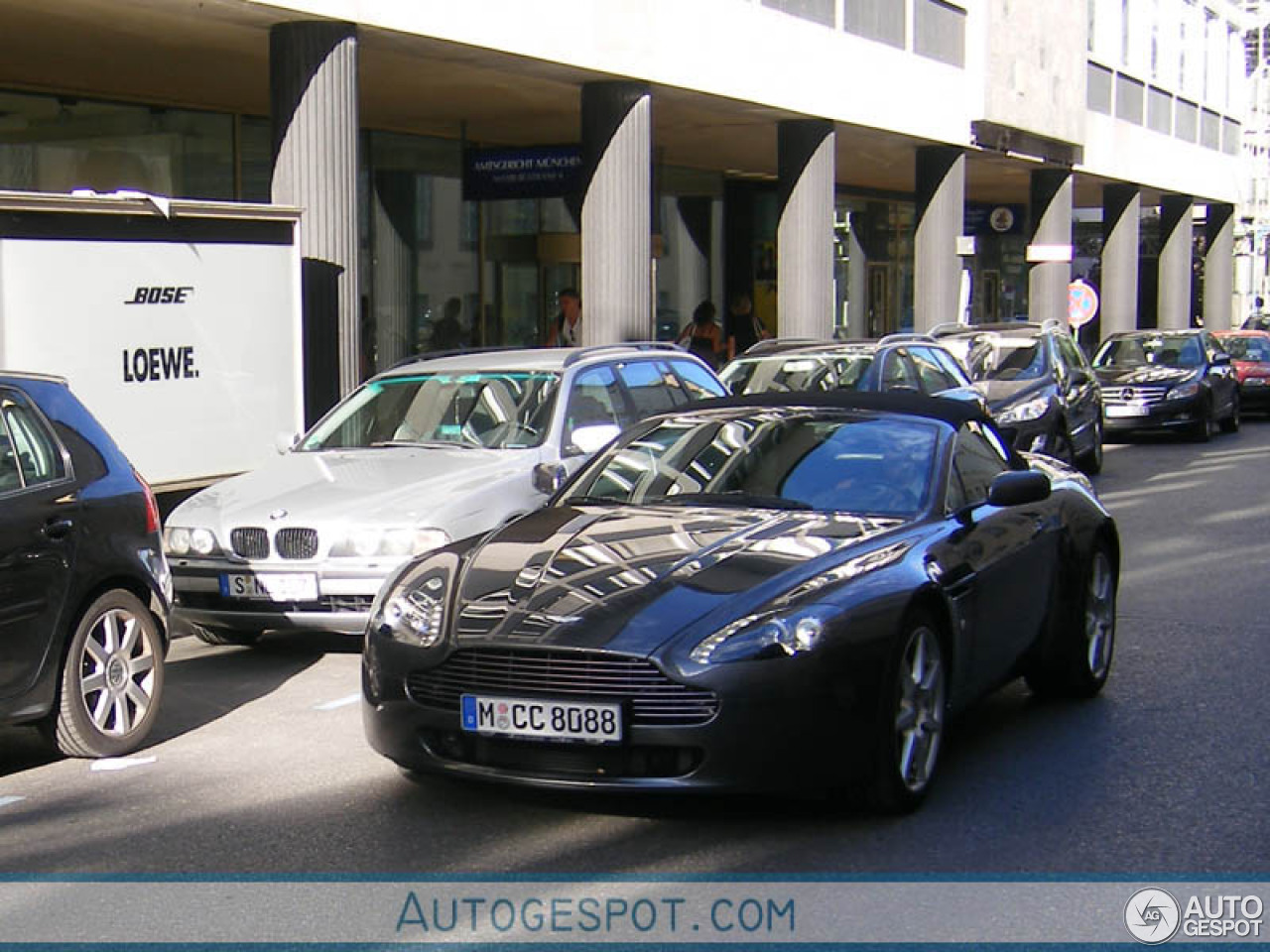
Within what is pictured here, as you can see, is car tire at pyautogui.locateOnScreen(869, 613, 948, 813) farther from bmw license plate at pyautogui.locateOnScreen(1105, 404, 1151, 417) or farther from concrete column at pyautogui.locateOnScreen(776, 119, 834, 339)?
bmw license plate at pyautogui.locateOnScreen(1105, 404, 1151, 417)

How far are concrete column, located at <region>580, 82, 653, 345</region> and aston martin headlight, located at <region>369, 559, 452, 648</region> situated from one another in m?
13.2

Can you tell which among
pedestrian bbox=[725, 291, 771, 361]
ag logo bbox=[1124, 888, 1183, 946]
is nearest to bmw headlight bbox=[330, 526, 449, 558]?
ag logo bbox=[1124, 888, 1183, 946]

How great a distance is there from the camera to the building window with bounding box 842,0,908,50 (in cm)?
2517

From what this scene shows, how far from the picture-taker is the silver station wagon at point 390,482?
9094mm

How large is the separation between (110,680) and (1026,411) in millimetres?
12438

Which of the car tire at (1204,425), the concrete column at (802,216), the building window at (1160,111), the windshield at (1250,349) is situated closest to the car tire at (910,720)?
the concrete column at (802,216)

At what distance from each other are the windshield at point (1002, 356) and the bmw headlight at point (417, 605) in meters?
13.4

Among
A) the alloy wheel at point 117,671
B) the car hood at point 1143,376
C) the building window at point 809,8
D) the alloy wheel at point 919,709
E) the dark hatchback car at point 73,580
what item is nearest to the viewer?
the alloy wheel at point 919,709

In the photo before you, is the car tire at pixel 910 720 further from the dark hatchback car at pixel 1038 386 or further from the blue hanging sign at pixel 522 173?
the blue hanging sign at pixel 522 173

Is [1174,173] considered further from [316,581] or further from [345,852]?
[345,852]

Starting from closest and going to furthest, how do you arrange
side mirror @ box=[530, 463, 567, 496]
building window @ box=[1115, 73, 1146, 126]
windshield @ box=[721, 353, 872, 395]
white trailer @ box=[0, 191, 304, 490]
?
side mirror @ box=[530, 463, 567, 496]
white trailer @ box=[0, 191, 304, 490]
windshield @ box=[721, 353, 872, 395]
building window @ box=[1115, 73, 1146, 126]

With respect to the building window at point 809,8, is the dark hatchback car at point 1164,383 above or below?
below

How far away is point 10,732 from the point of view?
7.73 m

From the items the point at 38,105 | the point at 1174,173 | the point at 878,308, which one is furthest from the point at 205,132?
the point at 1174,173
